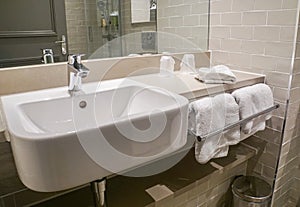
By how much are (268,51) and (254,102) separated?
30 centimetres

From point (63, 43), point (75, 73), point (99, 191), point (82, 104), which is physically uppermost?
point (63, 43)

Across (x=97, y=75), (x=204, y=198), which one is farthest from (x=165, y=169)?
(x=97, y=75)

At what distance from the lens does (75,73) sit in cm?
99

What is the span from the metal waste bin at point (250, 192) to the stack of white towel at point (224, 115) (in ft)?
1.42

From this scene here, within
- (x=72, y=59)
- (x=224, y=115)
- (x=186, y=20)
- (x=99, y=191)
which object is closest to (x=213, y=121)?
(x=224, y=115)

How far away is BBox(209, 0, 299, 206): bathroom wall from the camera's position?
1.23 metres

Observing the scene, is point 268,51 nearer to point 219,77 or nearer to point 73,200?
point 219,77

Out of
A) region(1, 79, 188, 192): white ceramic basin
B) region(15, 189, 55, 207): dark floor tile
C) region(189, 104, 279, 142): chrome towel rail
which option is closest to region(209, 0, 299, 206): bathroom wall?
region(189, 104, 279, 142): chrome towel rail

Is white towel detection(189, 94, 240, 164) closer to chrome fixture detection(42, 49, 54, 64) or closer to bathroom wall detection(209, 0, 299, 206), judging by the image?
bathroom wall detection(209, 0, 299, 206)

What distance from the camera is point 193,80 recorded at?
1.25 metres

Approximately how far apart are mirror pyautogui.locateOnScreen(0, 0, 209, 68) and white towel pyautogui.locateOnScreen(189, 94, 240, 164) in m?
0.52

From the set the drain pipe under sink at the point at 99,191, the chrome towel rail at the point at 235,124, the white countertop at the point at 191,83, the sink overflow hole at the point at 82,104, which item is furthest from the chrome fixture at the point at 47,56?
the chrome towel rail at the point at 235,124

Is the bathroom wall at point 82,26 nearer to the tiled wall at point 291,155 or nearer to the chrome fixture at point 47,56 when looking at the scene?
the chrome fixture at point 47,56

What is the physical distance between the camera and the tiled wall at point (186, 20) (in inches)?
57.1
